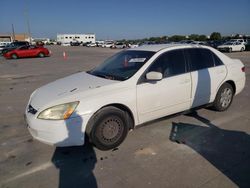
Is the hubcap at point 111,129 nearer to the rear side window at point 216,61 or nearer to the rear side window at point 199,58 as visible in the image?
the rear side window at point 199,58

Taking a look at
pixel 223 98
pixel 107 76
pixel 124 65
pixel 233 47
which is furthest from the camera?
pixel 233 47

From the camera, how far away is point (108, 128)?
11.2 ft

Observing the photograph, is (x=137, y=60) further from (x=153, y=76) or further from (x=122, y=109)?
(x=122, y=109)

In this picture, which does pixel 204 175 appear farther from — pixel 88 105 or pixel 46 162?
pixel 46 162

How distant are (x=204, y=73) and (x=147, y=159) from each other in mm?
2244

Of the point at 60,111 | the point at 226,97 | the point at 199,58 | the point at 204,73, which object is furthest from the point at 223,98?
the point at 60,111

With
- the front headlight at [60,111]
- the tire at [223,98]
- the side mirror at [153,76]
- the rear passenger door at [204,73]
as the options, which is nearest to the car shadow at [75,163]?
the front headlight at [60,111]

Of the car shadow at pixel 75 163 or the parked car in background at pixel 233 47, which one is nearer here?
the car shadow at pixel 75 163

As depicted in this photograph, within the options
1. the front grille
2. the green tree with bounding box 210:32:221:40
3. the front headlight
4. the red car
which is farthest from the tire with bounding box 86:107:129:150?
the green tree with bounding box 210:32:221:40

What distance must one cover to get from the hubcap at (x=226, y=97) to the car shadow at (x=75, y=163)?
126 inches

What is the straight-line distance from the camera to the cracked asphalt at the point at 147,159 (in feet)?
8.98

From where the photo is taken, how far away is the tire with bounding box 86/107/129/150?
10.7 feet

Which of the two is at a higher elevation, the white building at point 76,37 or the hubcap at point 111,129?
the white building at point 76,37

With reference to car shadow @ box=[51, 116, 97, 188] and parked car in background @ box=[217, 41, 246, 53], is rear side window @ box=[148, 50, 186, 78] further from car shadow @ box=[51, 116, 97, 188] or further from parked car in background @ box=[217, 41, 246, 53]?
parked car in background @ box=[217, 41, 246, 53]
